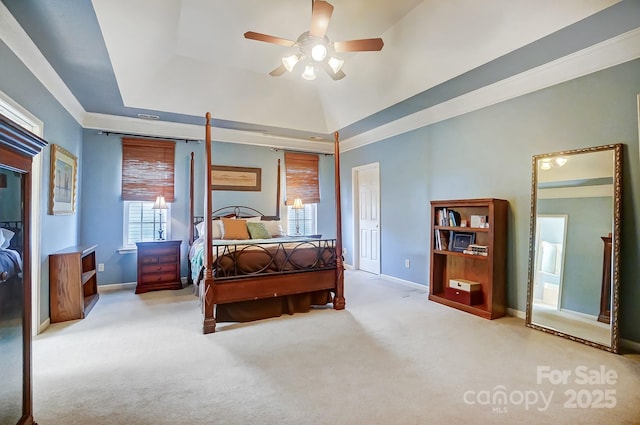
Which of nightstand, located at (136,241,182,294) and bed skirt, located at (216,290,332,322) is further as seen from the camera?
nightstand, located at (136,241,182,294)

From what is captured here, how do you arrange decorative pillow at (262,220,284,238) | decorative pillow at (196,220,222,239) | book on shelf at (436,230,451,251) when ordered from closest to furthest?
book on shelf at (436,230,451,251)
decorative pillow at (196,220,222,239)
decorative pillow at (262,220,284,238)

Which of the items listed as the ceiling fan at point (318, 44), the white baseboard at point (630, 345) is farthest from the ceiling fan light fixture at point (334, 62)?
the white baseboard at point (630, 345)

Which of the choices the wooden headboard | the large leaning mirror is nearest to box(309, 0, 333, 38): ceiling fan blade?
the large leaning mirror

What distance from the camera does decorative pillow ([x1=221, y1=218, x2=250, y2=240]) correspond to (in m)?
4.87

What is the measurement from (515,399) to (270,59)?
4456 millimetres

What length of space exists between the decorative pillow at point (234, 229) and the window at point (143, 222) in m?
1.10

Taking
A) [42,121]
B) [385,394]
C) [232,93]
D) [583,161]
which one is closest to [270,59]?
[232,93]

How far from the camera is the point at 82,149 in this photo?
475cm

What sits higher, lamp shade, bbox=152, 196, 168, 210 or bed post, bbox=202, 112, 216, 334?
lamp shade, bbox=152, 196, 168, 210

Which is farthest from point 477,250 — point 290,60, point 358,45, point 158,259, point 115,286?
point 115,286

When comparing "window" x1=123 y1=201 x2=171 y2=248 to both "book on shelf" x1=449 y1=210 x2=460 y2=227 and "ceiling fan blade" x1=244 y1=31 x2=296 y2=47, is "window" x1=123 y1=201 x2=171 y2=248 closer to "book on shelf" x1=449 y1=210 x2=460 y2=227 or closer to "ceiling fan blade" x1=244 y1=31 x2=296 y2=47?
"ceiling fan blade" x1=244 y1=31 x2=296 y2=47

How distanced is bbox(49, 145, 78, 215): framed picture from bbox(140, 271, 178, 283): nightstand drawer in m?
1.33

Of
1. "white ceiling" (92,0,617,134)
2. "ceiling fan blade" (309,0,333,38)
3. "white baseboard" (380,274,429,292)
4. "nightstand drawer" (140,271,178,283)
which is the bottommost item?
"white baseboard" (380,274,429,292)

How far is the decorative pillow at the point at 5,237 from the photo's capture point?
139 cm
